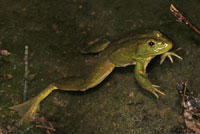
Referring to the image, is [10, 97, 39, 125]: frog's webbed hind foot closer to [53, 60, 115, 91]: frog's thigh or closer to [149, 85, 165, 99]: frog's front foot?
[53, 60, 115, 91]: frog's thigh

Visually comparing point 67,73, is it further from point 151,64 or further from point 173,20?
point 173,20

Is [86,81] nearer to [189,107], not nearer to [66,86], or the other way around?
[66,86]

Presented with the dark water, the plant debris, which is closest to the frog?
the dark water

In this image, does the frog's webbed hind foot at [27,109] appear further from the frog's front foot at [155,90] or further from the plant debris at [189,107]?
the plant debris at [189,107]

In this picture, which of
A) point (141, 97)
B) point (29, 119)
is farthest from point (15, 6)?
point (141, 97)

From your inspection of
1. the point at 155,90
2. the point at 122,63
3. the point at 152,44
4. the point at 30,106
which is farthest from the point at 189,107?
the point at 30,106

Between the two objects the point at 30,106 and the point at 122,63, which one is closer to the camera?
the point at 30,106

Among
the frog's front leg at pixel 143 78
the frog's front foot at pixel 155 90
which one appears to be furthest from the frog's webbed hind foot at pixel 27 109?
the frog's front foot at pixel 155 90

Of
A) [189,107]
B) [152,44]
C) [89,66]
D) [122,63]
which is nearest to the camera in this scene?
Result: [189,107]
